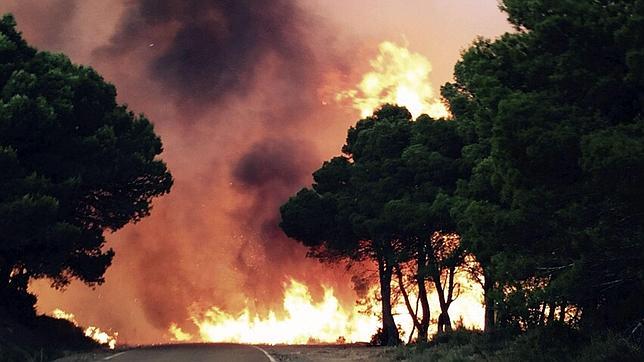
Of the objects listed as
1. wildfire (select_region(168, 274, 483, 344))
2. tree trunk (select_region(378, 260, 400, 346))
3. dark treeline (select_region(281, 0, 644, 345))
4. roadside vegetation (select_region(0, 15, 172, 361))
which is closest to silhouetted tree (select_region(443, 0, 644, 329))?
dark treeline (select_region(281, 0, 644, 345))

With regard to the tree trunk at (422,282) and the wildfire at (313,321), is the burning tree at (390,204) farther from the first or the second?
A: the wildfire at (313,321)

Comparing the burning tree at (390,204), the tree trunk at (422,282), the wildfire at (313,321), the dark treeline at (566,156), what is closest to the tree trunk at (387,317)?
the burning tree at (390,204)

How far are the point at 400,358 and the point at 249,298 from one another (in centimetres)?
4387

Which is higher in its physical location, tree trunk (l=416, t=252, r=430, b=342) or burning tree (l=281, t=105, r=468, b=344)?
burning tree (l=281, t=105, r=468, b=344)

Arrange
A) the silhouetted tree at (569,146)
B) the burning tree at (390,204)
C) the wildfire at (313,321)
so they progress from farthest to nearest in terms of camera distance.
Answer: the wildfire at (313,321) < the burning tree at (390,204) < the silhouetted tree at (569,146)

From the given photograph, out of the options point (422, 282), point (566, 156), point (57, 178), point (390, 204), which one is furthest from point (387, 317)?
point (566, 156)

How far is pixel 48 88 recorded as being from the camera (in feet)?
78.7

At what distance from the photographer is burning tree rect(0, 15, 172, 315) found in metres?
22.0

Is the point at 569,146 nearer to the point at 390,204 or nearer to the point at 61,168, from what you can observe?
the point at 390,204

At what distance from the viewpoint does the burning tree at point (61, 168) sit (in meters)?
22.0

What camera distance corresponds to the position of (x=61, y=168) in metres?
24.9

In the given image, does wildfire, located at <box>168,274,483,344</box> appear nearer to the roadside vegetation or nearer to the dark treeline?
the roadside vegetation

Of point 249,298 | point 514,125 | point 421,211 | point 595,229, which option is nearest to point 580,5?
point 514,125

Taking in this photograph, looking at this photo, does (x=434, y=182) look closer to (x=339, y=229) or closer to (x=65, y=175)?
(x=339, y=229)
